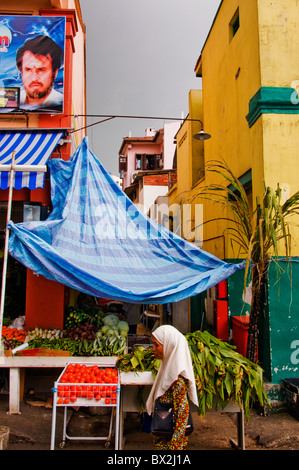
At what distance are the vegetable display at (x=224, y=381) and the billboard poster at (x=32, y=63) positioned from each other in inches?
249

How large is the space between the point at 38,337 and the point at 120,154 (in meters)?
30.1

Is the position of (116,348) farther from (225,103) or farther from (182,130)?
(182,130)

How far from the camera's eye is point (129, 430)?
5801mm

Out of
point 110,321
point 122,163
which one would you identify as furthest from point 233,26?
point 122,163

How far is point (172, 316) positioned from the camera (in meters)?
10.3

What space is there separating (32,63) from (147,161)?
23680 mm

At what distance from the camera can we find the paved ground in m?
5.27

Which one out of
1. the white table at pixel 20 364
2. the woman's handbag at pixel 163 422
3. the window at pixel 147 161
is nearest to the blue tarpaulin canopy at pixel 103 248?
the white table at pixel 20 364

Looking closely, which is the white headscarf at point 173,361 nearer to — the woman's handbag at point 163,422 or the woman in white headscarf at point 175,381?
the woman in white headscarf at point 175,381

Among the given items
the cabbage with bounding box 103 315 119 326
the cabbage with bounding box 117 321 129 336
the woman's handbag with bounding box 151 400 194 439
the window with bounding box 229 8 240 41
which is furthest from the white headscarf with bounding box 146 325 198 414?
the window with bounding box 229 8 240 41

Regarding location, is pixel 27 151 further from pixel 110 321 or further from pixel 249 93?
pixel 249 93

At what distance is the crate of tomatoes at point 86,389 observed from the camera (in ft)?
14.8

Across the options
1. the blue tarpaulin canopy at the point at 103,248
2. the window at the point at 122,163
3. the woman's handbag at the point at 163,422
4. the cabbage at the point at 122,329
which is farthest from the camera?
the window at the point at 122,163

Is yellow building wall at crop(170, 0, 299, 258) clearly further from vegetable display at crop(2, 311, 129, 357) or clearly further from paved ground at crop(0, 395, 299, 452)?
paved ground at crop(0, 395, 299, 452)
